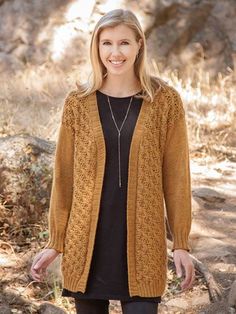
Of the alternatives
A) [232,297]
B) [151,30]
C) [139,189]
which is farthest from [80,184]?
[151,30]

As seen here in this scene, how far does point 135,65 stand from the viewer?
7.89 feet

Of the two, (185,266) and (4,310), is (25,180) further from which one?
(185,266)

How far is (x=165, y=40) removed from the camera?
31.6 ft

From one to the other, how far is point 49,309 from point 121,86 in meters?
1.58

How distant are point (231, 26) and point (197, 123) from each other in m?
2.68

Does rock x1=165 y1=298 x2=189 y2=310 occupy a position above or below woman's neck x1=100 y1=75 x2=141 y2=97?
below

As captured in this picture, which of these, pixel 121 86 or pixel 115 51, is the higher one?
pixel 115 51

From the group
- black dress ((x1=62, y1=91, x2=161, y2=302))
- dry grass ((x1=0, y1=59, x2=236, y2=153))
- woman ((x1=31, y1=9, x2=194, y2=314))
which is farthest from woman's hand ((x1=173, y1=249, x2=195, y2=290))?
dry grass ((x1=0, y1=59, x2=236, y2=153))

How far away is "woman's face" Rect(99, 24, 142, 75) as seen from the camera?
7.55 ft

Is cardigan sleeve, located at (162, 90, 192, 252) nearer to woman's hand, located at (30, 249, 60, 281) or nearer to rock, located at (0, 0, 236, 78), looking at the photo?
woman's hand, located at (30, 249, 60, 281)

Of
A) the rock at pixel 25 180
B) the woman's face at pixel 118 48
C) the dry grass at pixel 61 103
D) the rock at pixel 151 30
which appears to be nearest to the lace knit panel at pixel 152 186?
the woman's face at pixel 118 48

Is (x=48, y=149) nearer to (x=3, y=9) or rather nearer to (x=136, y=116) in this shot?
(x=136, y=116)

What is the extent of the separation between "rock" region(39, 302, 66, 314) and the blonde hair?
4.85ft

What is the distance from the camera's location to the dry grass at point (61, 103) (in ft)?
22.7
